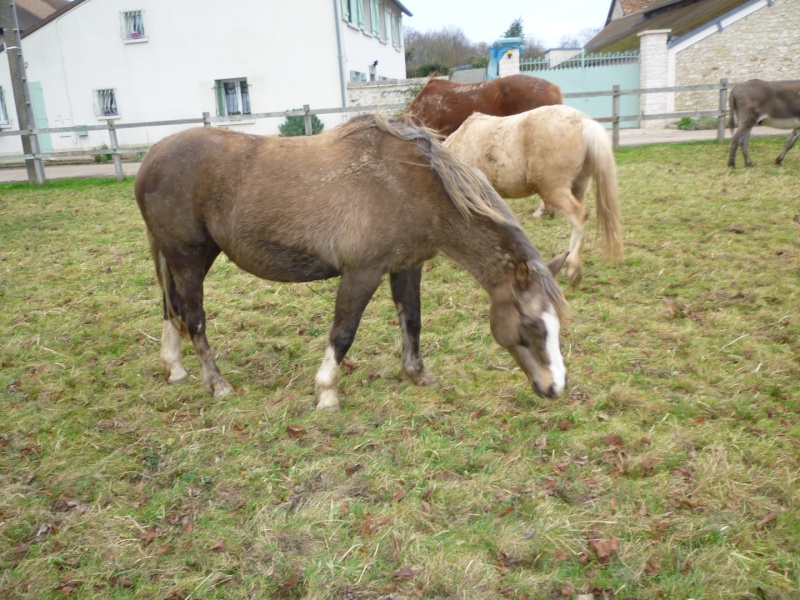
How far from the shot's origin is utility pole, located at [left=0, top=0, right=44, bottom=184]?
15336 millimetres

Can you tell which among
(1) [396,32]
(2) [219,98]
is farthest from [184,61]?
(1) [396,32]

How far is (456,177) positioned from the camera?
376cm

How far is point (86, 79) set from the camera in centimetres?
2483

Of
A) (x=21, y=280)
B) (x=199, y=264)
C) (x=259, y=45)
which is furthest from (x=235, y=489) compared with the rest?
(x=259, y=45)

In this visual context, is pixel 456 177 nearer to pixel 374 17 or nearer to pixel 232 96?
pixel 232 96

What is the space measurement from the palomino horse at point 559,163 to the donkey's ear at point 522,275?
2784 millimetres

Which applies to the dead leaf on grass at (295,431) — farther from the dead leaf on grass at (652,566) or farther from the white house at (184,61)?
the white house at (184,61)

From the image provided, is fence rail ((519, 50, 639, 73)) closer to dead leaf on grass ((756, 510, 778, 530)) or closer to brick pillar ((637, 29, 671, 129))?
brick pillar ((637, 29, 671, 129))

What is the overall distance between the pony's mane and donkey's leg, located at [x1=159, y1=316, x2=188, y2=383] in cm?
193

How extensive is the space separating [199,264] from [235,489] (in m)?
1.72

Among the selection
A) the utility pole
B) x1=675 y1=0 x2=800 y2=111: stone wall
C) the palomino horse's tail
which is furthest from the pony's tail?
x1=675 y1=0 x2=800 y2=111: stone wall

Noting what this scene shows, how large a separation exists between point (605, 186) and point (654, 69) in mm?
20107

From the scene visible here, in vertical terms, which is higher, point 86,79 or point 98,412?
point 86,79

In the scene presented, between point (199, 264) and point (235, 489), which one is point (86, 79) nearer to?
point (199, 264)
